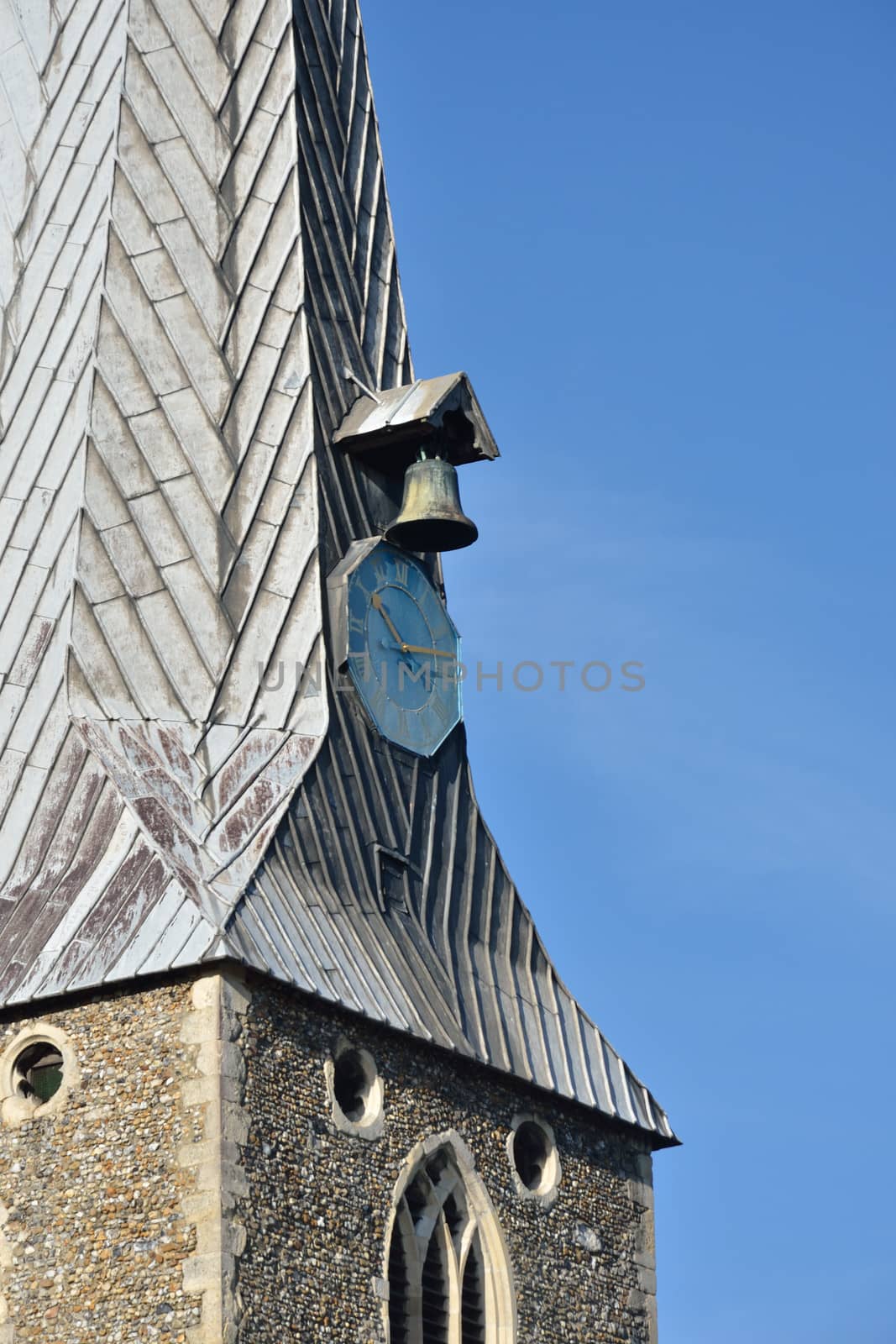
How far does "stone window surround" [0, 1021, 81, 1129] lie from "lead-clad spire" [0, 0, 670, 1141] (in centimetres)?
38

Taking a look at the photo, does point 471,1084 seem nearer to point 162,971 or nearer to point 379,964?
point 379,964

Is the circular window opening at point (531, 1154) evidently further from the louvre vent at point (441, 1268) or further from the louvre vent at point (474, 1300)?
the louvre vent at point (474, 1300)

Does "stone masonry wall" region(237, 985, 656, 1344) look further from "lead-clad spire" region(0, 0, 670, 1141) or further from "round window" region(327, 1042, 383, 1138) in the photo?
"lead-clad spire" region(0, 0, 670, 1141)

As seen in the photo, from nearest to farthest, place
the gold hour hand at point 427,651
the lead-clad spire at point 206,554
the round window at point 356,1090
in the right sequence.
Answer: the round window at point 356,1090 → the lead-clad spire at point 206,554 → the gold hour hand at point 427,651

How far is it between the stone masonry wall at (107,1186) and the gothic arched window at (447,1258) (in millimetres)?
2786

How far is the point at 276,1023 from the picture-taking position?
116 feet

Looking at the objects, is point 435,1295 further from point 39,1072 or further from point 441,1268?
point 39,1072

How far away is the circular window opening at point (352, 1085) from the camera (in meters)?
35.8

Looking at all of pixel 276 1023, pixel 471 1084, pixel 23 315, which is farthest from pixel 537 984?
pixel 23 315

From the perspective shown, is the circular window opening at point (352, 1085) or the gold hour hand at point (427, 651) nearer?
the circular window opening at point (352, 1085)

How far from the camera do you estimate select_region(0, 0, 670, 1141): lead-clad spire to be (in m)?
36.7

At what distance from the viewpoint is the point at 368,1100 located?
36.1 m

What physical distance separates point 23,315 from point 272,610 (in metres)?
4.51

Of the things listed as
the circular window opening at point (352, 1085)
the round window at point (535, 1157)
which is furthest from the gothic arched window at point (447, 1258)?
the round window at point (535, 1157)
